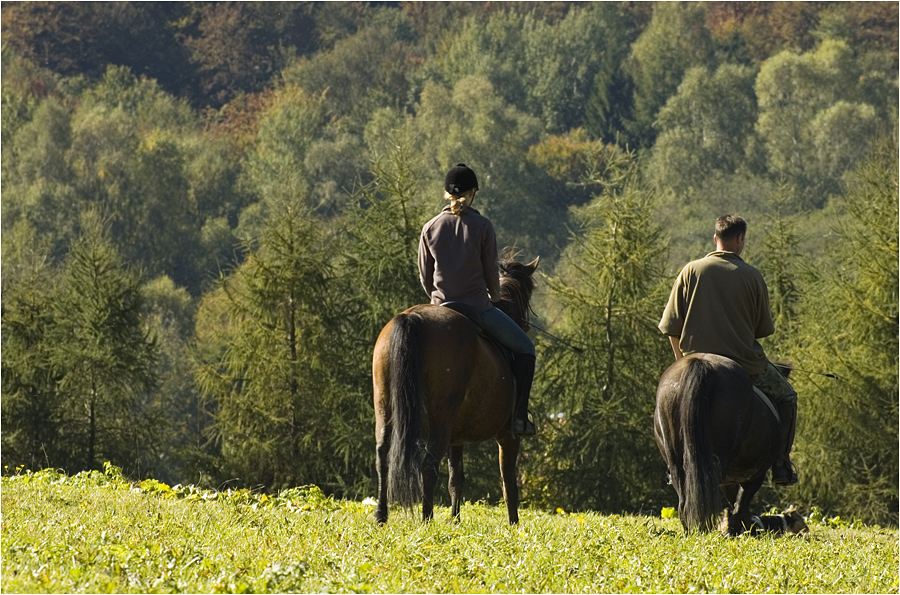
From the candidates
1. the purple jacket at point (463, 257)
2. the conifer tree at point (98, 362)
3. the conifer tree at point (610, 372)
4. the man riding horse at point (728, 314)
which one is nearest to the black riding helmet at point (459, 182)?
the purple jacket at point (463, 257)

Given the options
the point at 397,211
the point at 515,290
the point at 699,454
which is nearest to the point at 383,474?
the point at 699,454

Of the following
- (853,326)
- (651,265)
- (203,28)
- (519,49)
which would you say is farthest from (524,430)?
(203,28)

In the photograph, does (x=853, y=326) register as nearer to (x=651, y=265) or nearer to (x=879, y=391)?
(x=879, y=391)

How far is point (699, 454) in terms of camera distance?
28.5 ft

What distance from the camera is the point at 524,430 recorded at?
31.9ft

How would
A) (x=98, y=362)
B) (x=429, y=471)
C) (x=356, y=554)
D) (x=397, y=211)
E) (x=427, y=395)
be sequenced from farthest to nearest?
(x=98, y=362)
(x=397, y=211)
(x=427, y=395)
(x=429, y=471)
(x=356, y=554)

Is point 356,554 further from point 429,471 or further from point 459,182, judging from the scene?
point 459,182

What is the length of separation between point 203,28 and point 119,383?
127962 millimetres

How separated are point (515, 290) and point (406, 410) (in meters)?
2.30

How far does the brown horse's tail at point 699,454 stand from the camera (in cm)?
866

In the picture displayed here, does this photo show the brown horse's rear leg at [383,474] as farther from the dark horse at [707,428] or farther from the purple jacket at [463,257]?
the dark horse at [707,428]

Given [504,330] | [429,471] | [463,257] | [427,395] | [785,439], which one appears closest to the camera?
[429,471]

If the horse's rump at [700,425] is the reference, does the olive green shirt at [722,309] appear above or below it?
above

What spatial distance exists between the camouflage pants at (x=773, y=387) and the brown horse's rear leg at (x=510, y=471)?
1.97 m
